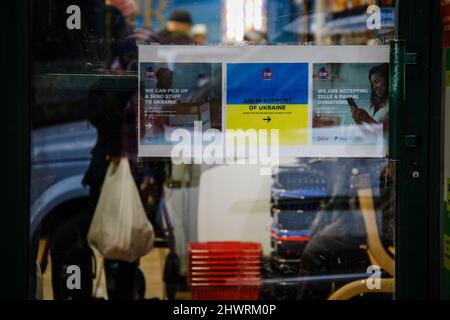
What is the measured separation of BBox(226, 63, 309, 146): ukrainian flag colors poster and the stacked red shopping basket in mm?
577

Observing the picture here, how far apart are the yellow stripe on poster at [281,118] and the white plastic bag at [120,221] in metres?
0.54

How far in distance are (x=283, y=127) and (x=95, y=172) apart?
827 millimetres

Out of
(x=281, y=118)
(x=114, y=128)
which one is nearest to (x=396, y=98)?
(x=281, y=118)

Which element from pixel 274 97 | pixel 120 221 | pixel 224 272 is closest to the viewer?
pixel 274 97

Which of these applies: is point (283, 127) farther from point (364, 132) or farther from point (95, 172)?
point (95, 172)

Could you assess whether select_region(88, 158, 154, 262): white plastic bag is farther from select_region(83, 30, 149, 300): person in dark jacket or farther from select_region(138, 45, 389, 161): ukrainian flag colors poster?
select_region(138, 45, 389, 161): ukrainian flag colors poster

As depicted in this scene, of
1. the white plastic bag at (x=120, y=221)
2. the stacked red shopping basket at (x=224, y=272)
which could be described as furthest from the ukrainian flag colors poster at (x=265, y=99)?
the stacked red shopping basket at (x=224, y=272)

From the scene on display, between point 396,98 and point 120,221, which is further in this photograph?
point 120,221

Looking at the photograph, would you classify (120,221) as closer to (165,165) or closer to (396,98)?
(165,165)

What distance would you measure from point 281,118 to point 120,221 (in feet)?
Answer: 2.70

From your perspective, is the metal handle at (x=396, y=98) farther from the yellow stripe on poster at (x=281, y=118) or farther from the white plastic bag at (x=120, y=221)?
the white plastic bag at (x=120, y=221)

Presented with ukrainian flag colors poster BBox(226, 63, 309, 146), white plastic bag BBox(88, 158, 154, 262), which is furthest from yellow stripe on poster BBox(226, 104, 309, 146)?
white plastic bag BBox(88, 158, 154, 262)

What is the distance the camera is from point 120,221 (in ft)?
9.34

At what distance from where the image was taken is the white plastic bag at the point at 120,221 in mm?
2818
